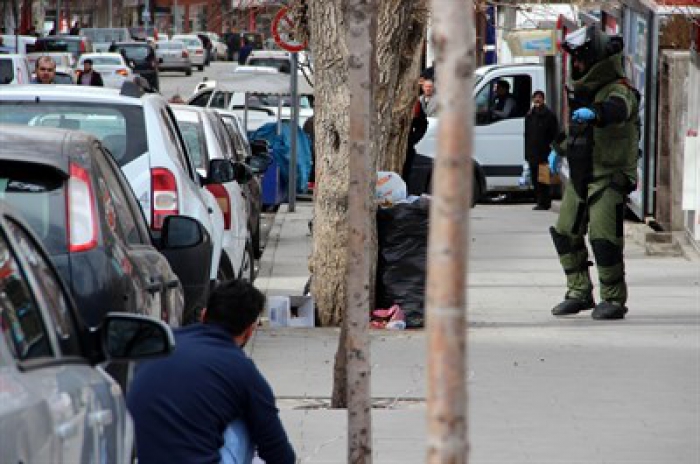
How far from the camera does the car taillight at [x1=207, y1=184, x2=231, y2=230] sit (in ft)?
42.1

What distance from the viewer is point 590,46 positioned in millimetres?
12547

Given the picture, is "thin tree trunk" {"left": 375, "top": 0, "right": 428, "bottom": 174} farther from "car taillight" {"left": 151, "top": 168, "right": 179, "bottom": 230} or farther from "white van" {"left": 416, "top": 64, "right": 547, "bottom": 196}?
"white van" {"left": 416, "top": 64, "right": 547, "bottom": 196}

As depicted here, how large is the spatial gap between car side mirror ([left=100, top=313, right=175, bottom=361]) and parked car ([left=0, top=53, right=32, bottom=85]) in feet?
85.3

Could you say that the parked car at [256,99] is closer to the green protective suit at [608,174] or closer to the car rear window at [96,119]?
the green protective suit at [608,174]

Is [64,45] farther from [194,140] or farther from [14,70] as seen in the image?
[194,140]

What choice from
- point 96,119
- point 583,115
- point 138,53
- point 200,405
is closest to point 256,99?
point 583,115

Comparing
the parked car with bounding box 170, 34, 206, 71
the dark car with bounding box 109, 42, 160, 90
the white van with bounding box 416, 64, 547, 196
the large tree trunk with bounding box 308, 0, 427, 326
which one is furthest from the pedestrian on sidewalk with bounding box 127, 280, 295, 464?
the parked car with bounding box 170, 34, 206, 71

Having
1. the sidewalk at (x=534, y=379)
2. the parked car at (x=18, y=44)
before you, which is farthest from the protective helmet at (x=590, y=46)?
the parked car at (x=18, y=44)

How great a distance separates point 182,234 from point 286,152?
58.4 feet

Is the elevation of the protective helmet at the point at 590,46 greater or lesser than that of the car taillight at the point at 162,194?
greater

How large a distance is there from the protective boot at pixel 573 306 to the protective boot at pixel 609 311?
18 cm

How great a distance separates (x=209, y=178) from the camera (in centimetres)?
1184

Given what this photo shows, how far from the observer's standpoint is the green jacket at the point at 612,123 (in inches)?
495

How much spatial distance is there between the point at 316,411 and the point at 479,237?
11677 millimetres
